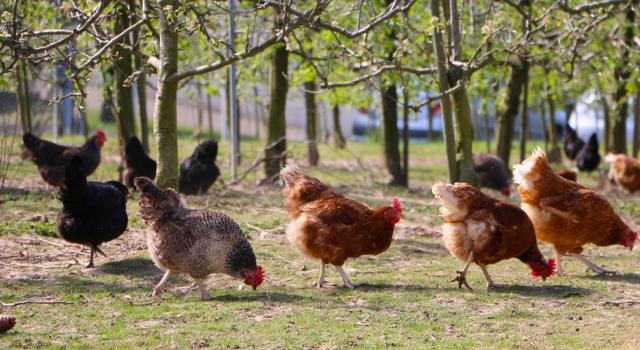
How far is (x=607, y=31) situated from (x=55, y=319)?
13.5m

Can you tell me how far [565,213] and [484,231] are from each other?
1.21 meters

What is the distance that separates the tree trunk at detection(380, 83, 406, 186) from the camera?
1149cm

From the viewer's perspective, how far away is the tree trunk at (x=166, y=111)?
20.4ft

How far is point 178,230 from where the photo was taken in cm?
470

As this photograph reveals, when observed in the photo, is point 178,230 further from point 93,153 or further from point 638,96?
point 638,96

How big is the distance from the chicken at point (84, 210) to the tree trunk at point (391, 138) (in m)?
6.86

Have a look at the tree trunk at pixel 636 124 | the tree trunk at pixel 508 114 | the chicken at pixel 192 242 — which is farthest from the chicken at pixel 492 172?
the chicken at pixel 192 242

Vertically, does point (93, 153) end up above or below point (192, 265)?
above

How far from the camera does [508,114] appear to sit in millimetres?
12641

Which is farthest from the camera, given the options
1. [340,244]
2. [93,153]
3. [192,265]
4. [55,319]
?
[93,153]

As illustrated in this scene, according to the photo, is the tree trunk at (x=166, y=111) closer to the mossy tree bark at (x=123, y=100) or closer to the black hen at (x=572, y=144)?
the mossy tree bark at (x=123, y=100)

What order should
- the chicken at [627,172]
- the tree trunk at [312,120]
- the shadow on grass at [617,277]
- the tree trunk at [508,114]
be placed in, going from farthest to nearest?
the tree trunk at [312,120]
the tree trunk at [508,114]
the chicken at [627,172]
the shadow on grass at [617,277]

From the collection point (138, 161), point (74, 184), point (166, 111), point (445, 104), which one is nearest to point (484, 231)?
point (445, 104)

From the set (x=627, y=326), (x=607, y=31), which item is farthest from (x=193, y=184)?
(x=607, y=31)
